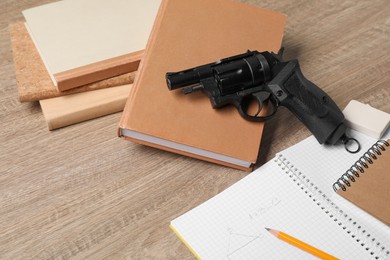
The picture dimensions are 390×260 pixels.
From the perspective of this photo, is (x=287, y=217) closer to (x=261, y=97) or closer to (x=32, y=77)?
(x=261, y=97)

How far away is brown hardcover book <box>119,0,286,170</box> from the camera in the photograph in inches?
37.6

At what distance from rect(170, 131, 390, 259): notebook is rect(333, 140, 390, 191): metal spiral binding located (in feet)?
0.04

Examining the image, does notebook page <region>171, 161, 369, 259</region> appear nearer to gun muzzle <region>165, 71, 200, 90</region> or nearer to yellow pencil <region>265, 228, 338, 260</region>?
yellow pencil <region>265, 228, 338, 260</region>

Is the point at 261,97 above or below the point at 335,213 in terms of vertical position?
above

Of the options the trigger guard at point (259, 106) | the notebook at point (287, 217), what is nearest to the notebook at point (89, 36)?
the trigger guard at point (259, 106)

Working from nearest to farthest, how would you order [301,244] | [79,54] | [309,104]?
[301,244]
[309,104]
[79,54]

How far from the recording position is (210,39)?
105 cm

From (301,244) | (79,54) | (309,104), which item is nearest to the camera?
(301,244)

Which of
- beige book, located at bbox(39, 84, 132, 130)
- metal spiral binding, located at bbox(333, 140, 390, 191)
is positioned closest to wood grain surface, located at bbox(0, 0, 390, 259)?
beige book, located at bbox(39, 84, 132, 130)

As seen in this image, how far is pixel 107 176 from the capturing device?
0.95 metres

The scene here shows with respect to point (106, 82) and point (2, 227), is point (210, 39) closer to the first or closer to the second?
point (106, 82)

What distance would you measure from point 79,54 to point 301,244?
0.58 meters

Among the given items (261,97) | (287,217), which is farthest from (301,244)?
(261,97)

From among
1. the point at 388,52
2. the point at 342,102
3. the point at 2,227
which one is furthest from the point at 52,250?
the point at 388,52
